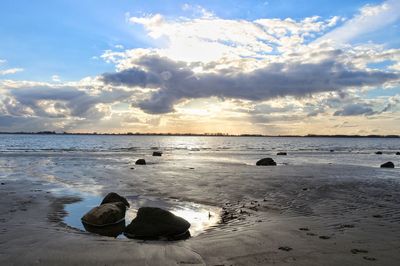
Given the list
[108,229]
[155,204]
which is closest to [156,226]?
[108,229]

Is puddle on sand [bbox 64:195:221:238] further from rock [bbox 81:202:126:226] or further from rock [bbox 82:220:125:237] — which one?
rock [bbox 81:202:126:226]

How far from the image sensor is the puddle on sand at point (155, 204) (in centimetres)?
1165

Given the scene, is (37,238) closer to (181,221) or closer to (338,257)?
(181,221)

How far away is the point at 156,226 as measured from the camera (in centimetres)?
1093

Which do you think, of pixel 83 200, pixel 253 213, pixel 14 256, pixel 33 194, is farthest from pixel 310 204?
pixel 33 194

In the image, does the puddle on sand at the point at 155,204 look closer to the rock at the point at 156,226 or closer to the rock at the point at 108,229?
the rock at the point at 108,229

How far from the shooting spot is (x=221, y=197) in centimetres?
1797

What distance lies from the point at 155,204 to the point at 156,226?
5262 millimetres

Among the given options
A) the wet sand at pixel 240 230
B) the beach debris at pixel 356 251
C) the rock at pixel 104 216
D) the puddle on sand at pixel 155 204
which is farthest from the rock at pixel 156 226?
the beach debris at pixel 356 251

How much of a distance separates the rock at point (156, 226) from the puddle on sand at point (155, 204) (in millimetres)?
327

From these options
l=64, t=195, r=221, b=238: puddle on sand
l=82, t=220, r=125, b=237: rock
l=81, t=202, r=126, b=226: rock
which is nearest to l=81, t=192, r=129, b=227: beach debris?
l=81, t=202, r=126, b=226: rock

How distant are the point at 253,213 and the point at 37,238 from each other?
24.4 ft

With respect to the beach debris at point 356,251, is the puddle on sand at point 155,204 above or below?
below

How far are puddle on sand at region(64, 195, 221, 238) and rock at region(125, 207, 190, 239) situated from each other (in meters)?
0.33
